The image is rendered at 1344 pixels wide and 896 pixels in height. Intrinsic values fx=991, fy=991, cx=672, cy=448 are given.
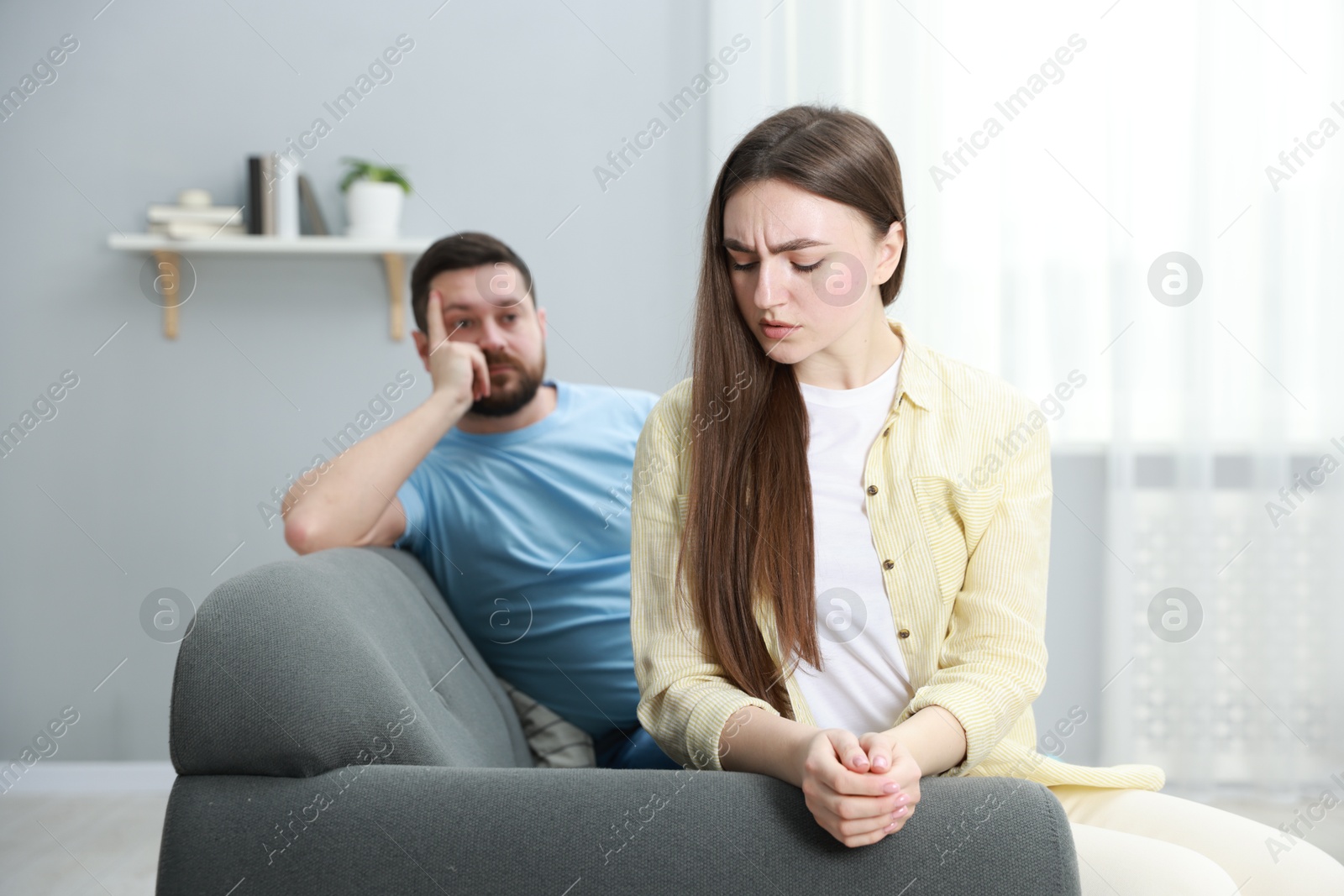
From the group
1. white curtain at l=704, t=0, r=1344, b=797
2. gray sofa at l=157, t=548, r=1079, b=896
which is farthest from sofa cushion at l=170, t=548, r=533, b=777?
white curtain at l=704, t=0, r=1344, b=797

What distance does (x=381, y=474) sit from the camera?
1.57m

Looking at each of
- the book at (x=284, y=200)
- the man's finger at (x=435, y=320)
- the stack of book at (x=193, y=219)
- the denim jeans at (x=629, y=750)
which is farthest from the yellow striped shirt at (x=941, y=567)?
the stack of book at (x=193, y=219)

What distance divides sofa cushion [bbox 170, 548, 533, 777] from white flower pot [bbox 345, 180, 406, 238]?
1.61m

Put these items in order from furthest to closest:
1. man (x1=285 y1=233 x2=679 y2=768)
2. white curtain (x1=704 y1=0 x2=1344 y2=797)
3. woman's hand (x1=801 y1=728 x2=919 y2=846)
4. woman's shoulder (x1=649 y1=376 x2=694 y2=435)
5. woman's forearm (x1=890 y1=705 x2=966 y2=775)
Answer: white curtain (x1=704 y1=0 x2=1344 y2=797), man (x1=285 y1=233 x2=679 y2=768), woman's shoulder (x1=649 y1=376 x2=694 y2=435), woman's forearm (x1=890 y1=705 x2=966 y2=775), woman's hand (x1=801 y1=728 x2=919 y2=846)

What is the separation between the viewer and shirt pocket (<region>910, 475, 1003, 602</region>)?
3.66 ft

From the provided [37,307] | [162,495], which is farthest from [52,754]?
[37,307]

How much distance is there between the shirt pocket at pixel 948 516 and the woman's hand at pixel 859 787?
0.30m

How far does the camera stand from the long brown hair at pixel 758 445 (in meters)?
1.10

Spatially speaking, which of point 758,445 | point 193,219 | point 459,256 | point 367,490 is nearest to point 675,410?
point 758,445

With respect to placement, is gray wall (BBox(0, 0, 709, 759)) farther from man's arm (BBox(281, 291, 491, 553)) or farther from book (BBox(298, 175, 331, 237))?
man's arm (BBox(281, 291, 491, 553))

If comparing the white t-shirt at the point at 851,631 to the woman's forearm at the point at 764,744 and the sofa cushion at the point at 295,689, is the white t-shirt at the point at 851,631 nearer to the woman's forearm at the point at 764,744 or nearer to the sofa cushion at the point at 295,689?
the woman's forearm at the point at 764,744

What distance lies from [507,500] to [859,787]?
3.22 ft

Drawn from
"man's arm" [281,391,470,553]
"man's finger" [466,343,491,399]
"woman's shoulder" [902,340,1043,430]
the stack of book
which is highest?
the stack of book

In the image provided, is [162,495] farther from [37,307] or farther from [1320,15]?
[1320,15]
